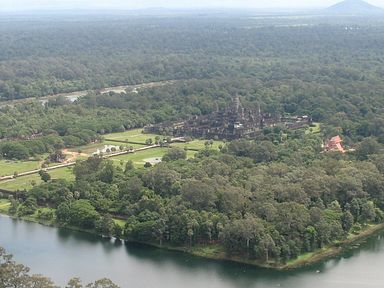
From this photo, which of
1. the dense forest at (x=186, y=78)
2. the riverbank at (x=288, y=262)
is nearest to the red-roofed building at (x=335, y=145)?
the dense forest at (x=186, y=78)

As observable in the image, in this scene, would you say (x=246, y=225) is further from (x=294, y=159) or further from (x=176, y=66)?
(x=176, y=66)

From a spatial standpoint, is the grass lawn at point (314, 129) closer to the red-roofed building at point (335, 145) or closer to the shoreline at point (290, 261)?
the red-roofed building at point (335, 145)

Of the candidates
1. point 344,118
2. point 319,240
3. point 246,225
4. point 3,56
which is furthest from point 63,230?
point 3,56

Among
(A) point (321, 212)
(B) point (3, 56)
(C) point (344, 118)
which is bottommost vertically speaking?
(B) point (3, 56)

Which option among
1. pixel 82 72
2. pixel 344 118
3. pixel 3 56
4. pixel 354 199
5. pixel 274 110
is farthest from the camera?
pixel 3 56

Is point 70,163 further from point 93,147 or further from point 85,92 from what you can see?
point 85,92

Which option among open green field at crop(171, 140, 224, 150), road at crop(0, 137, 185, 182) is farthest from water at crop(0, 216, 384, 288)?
open green field at crop(171, 140, 224, 150)

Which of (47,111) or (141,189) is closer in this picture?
(141,189)
